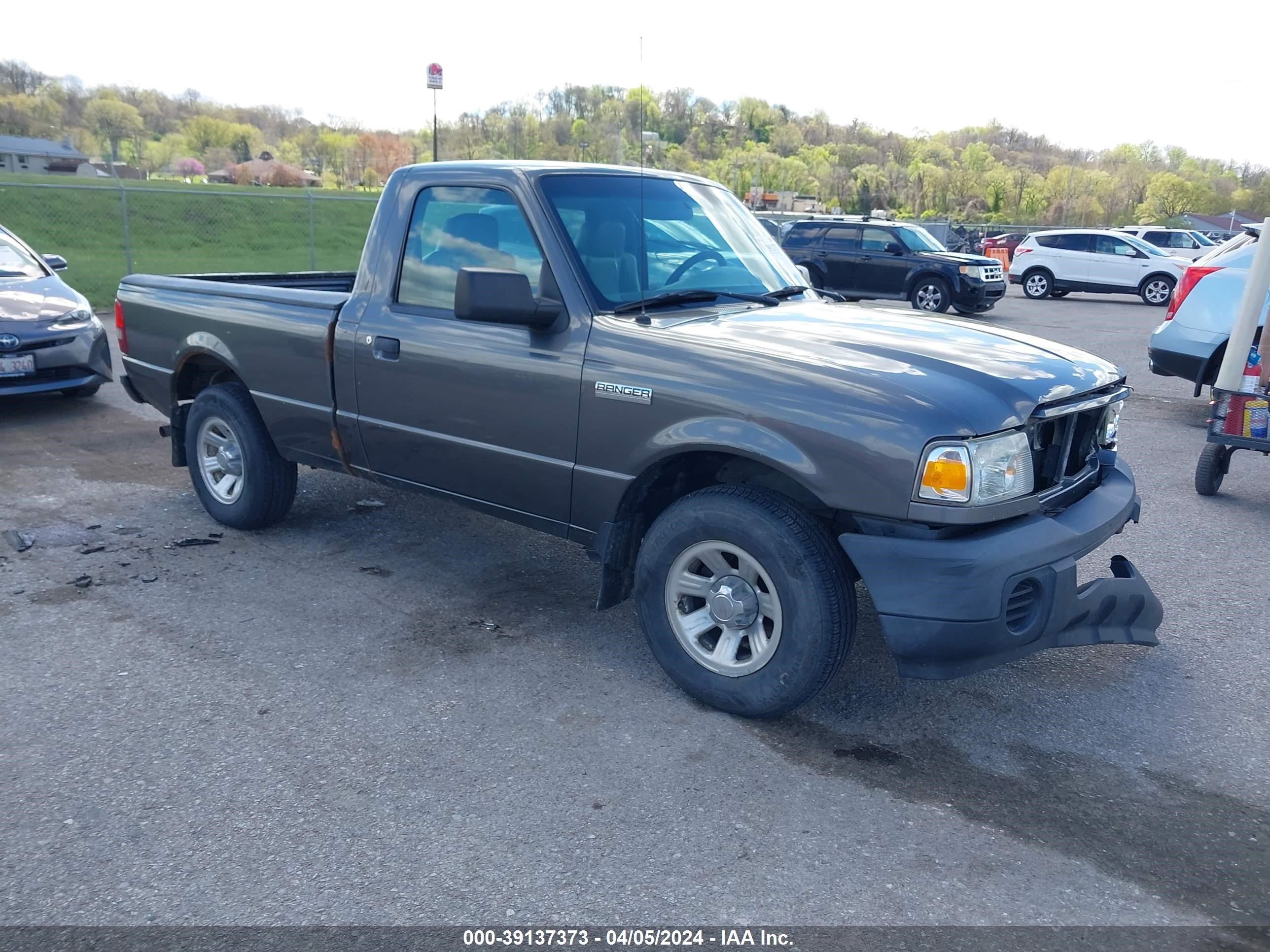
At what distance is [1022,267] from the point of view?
979 inches

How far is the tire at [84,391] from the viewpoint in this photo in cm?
899

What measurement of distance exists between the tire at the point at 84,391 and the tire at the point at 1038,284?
21.4 m

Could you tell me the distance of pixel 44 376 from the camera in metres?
8.41

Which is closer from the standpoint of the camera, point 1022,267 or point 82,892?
point 82,892

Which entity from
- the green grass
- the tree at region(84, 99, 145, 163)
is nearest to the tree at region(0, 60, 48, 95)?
the tree at region(84, 99, 145, 163)

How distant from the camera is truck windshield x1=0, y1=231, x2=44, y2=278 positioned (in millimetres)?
8984

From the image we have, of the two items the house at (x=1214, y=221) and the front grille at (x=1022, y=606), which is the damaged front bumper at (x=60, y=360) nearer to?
the front grille at (x=1022, y=606)

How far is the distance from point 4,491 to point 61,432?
180cm

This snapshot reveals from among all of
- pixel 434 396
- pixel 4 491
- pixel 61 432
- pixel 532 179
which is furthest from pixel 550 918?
pixel 61 432

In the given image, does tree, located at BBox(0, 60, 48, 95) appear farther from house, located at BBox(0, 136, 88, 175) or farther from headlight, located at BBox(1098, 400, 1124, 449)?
headlight, located at BBox(1098, 400, 1124, 449)

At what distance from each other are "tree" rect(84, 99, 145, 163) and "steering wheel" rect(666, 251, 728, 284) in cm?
11357

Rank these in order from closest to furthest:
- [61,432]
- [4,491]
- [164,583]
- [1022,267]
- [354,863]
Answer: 1. [354,863]
2. [164,583]
3. [4,491]
4. [61,432]
5. [1022,267]

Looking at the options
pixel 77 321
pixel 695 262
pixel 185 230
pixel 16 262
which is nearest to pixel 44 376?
pixel 77 321

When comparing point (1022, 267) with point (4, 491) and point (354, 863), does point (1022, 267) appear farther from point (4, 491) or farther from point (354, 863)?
point (354, 863)
